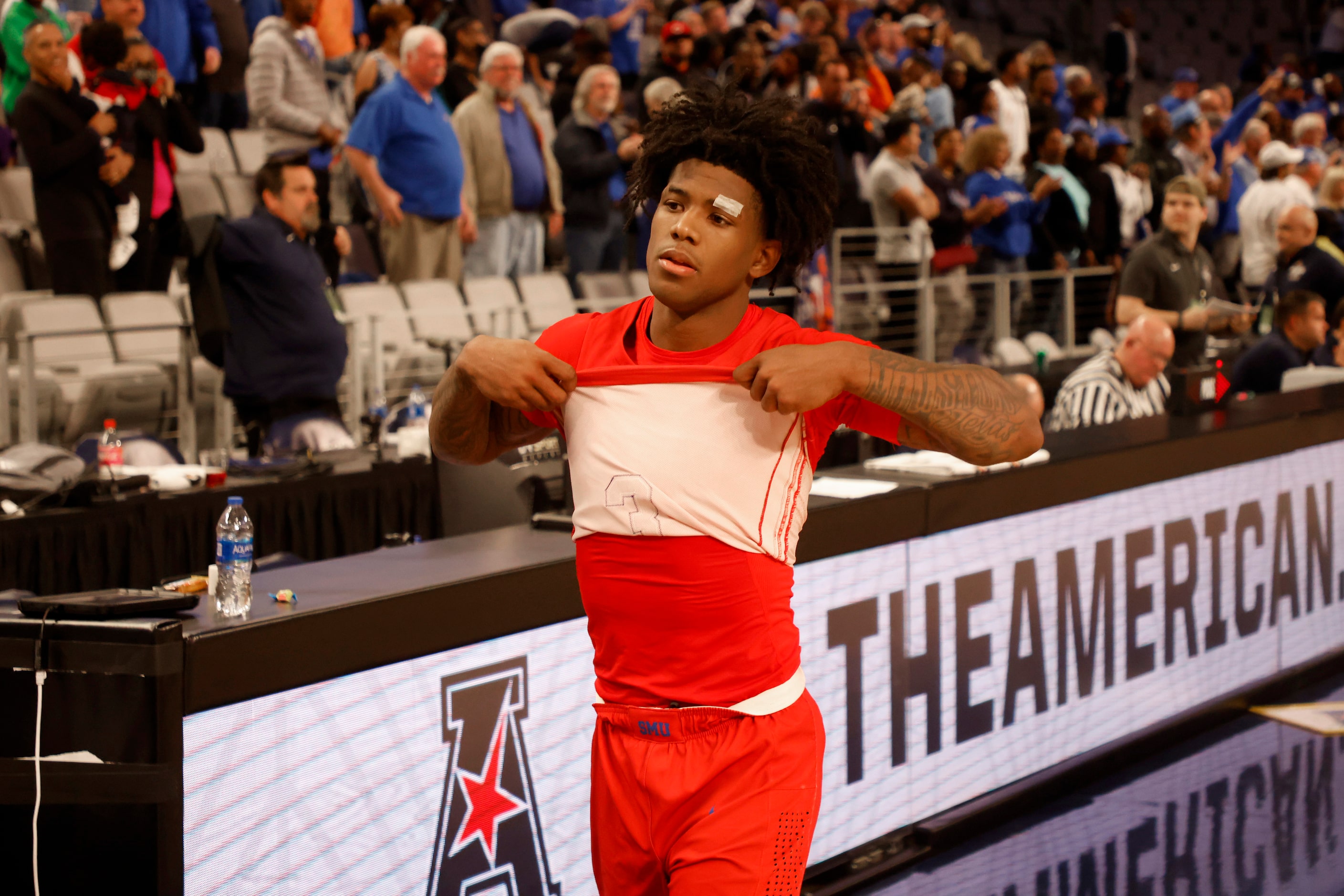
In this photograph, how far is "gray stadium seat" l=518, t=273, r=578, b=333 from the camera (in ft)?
25.2

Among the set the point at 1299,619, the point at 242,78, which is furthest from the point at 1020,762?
the point at 242,78

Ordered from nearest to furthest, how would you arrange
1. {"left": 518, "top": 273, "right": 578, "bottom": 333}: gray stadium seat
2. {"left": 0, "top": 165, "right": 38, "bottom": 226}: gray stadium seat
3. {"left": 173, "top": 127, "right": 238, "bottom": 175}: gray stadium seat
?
1. {"left": 0, "top": 165, "right": 38, "bottom": 226}: gray stadium seat
2. {"left": 518, "top": 273, "right": 578, "bottom": 333}: gray stadium seat
3. {"left": 173, "top": 127, "right": 238, "bottom": 175}: gray stadium seat

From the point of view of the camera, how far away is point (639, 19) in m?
10.9

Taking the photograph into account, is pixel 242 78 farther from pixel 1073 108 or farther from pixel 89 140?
pixel 1073 108

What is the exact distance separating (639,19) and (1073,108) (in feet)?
15.3

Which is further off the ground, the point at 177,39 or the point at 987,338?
the point at 177,39

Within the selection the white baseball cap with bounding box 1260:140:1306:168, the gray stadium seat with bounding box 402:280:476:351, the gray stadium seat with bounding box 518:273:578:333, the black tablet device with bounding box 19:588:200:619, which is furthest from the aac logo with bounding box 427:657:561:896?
the white baseball cap with bounding box 1260:140:1306:168

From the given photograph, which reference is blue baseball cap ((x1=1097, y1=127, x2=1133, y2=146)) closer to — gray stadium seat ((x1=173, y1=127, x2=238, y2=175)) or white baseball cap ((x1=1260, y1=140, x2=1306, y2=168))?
white baseball cap ((x1=1260, y1=140, x2=1306, y2=168))

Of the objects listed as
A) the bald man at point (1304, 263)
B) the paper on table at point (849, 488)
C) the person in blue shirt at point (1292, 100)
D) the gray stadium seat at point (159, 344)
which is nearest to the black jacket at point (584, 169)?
the gray stadium seat at point (159, 344)

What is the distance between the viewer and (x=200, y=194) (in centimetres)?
799

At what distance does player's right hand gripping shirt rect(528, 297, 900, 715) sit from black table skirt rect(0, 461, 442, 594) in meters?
2.05

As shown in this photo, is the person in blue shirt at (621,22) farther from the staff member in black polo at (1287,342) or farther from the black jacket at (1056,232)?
the staff member in black polo at (1287,342)

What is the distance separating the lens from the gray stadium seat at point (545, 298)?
7.70 meters

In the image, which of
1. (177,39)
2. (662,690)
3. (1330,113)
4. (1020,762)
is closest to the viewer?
(662,690)
